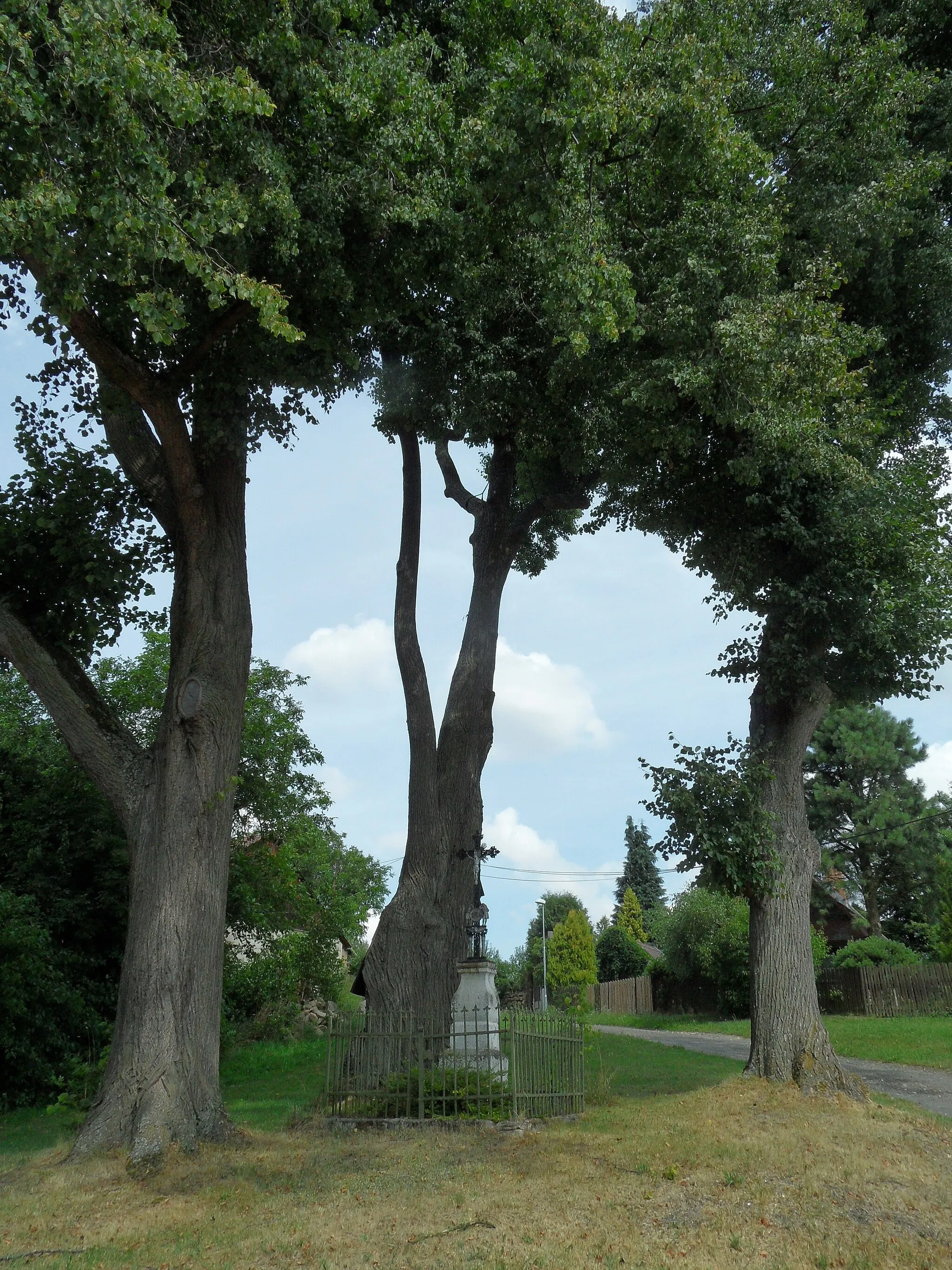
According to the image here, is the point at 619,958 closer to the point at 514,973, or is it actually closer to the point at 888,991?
the point at 514,973

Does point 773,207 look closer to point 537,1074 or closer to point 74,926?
point 537,1074

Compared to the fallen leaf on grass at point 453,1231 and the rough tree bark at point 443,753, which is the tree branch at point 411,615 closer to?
the rough tree bark at point 443,753

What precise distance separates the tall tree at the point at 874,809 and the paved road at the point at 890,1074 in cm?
1344

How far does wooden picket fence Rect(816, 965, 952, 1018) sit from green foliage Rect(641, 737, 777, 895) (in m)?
13.5

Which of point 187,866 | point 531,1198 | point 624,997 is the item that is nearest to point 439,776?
point 187,866

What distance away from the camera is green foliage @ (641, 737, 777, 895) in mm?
12008

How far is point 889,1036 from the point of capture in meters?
19.6

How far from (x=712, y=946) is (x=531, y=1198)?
2493 cm

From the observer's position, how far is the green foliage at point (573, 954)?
43688 mm

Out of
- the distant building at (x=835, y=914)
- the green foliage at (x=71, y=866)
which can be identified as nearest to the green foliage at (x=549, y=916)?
the distant building at (x=835, y=914)

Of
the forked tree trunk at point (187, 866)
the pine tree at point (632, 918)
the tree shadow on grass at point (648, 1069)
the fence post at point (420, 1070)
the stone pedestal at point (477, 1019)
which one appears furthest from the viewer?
the pine tree at point (632, 918)

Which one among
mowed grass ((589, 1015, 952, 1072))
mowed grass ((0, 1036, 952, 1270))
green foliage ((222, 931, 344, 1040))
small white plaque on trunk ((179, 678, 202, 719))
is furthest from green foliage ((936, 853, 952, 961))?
small white plaque on trunk ((179, 678, 202, 719))

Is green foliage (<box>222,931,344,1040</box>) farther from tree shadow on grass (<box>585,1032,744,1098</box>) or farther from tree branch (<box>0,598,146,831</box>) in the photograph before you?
tree branch (<box>0,598,146,831</box>)

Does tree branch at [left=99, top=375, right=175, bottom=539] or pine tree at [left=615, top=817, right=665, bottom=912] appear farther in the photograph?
pine tree at [left=615, top=817, right=665, bottom=912]
